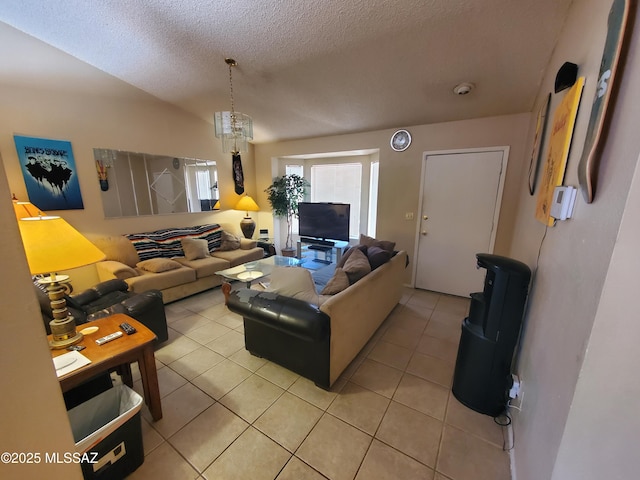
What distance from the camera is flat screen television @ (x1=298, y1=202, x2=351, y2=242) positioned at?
4.16 metres

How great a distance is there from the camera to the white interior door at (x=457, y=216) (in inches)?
120

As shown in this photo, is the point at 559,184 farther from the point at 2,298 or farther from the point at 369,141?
the point at 369,141

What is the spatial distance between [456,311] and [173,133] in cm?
486

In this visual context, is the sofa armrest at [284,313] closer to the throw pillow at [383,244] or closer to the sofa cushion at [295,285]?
the sofa cushion at [295,285]

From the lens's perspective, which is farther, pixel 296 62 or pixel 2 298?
pixel 296 62

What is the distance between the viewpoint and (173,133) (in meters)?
3.82

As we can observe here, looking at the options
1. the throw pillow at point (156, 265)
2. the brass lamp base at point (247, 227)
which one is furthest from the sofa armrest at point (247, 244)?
the throw pillow at point (156, 265)

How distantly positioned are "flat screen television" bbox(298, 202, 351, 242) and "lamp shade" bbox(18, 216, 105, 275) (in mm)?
3318

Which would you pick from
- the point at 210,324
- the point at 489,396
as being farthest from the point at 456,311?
the point at 210,324

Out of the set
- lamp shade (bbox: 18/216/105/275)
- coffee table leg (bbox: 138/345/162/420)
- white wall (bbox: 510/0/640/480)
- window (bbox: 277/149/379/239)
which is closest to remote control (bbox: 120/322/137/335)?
coffee table leg (bbox: 138/345/162/420)

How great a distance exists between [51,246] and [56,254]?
0.04 meters

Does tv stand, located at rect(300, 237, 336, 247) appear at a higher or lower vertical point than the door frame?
lower

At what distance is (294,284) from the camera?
184 centimetres

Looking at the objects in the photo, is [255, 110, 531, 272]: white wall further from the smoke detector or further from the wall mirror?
the wall mirror
